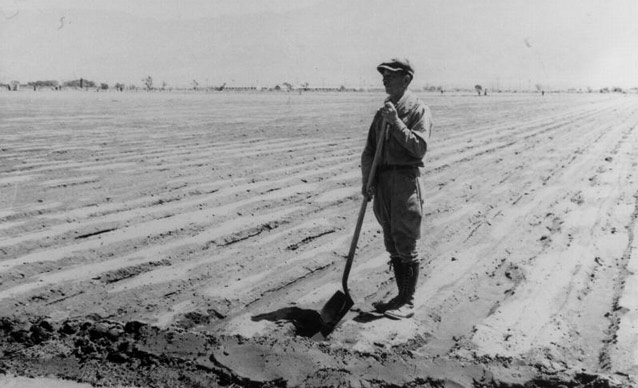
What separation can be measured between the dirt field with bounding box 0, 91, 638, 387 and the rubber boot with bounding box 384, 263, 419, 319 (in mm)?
106

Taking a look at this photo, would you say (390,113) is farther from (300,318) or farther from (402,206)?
(300,318)

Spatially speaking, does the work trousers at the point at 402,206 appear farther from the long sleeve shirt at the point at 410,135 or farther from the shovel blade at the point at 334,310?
the shovel blade at the point at 334,310

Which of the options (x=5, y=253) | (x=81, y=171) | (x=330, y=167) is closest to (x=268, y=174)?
(x=330, y=167)

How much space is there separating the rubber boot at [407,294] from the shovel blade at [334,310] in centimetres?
29

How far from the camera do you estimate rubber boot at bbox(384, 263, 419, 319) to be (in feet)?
13.3

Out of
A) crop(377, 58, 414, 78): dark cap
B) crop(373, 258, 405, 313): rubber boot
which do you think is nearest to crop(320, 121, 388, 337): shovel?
crop(373, 258, 405, 313): rubber boot

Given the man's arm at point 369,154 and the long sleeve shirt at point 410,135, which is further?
the man's arm at point 369,154

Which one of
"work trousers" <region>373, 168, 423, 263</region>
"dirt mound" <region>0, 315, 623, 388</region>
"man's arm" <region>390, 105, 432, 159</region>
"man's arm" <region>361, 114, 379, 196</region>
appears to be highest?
"man's arm" <region>390, 105, 432, 159</region>

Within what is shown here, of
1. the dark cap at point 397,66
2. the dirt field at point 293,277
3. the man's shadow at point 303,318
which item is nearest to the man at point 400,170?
the dark cap at point 397,66

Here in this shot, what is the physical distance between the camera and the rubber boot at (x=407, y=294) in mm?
4055

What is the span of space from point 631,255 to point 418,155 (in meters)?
2.77

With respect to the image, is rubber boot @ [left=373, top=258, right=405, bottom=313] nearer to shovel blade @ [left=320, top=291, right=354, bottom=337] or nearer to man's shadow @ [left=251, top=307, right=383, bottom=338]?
man's shadow @ [left=251, top=307, right=383, bottom=338]

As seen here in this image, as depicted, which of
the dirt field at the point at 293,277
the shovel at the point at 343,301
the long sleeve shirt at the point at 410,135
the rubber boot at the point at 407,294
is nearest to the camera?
the dirt field at the point at 293,277

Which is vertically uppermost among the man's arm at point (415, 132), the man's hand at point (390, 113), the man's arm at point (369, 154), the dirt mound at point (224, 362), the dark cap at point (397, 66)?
the dark cap at point (397, 66)
